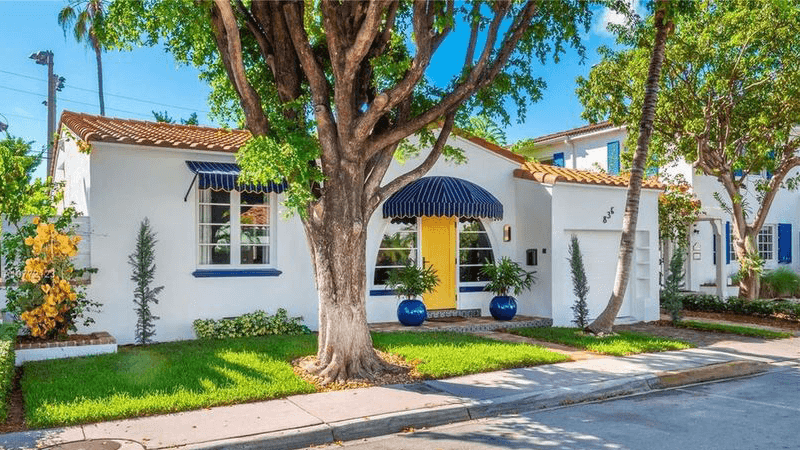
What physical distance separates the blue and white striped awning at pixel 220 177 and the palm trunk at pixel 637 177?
6.92 meters

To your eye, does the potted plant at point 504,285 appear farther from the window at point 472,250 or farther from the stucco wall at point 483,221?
the stucco wall at point 483,221

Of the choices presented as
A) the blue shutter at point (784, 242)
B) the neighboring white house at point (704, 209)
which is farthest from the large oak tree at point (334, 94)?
the blue shutter at point (784, 242)

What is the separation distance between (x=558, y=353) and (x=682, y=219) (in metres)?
8.92

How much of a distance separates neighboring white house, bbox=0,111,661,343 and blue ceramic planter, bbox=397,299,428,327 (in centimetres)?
74

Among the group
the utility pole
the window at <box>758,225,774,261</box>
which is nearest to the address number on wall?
the window at <box>758,225,774,261</box>

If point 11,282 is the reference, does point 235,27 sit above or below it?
above

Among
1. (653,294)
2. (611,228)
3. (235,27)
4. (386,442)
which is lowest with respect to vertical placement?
(386,442)

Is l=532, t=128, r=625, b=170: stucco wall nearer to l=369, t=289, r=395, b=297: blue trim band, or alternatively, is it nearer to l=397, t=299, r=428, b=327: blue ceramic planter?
l=369, t=289, r=395, b=297: blue trim band

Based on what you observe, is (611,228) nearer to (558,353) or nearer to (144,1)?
(558,353)

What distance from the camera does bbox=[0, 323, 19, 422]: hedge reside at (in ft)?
22.5

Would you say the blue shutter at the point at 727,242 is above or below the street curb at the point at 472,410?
above

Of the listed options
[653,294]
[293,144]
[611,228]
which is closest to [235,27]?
[293,144]

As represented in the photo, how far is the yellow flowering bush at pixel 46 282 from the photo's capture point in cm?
973

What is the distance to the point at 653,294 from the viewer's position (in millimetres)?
15945
